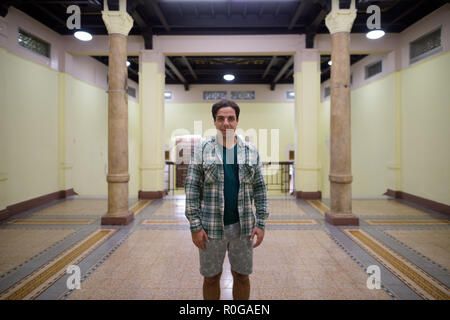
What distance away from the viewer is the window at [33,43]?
240 inches

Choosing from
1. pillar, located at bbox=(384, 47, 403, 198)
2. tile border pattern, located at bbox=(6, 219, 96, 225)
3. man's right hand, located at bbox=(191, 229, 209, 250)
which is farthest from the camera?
pillar, located at bbox=(384, 47, 403, 198)

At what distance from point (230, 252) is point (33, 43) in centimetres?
723

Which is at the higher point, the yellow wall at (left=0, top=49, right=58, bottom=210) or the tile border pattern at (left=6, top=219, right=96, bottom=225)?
the yellow wall at (left=0, top=49, right=58, bottom=210)

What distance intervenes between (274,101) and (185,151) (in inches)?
194

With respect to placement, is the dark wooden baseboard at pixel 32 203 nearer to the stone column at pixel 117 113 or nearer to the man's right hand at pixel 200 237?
the stone column at pixel 117 113

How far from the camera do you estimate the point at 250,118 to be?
516 inches

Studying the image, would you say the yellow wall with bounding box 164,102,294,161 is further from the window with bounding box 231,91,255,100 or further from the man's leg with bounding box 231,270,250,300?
the man's leg with bounding box 231,270,250,300

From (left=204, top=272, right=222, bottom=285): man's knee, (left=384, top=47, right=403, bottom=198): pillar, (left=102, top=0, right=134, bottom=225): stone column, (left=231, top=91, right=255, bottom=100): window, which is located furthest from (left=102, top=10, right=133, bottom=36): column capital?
(left=231, top=91, right=255, bottom=100): window

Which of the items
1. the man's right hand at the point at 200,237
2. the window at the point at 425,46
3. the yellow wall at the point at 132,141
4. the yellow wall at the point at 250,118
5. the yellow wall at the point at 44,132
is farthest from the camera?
the yellow wall at the point at 250,118

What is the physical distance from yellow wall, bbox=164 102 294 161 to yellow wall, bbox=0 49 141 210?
13.6 feet

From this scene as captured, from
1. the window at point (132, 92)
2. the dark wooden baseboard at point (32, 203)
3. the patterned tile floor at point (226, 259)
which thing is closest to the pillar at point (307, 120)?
the patterned tile floor at point (226, 259)

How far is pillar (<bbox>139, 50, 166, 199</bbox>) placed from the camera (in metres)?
7.29

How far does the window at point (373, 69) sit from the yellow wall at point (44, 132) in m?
7.71

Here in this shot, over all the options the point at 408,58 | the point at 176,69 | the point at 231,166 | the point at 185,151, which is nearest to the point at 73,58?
the point at 176,69
